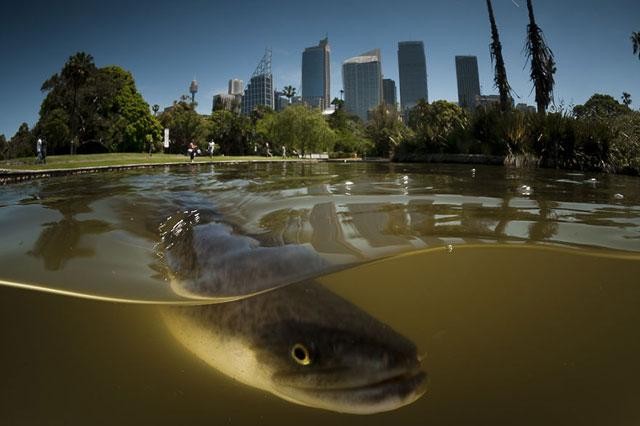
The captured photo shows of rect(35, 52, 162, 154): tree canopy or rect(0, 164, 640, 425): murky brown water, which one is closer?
rect(0, 164, 640, 425): murky brown water

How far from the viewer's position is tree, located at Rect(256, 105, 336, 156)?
50.0 m

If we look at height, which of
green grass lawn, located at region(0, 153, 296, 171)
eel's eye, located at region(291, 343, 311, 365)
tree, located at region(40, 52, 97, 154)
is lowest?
eel's eye, located at region(291, 343, 311, 365)

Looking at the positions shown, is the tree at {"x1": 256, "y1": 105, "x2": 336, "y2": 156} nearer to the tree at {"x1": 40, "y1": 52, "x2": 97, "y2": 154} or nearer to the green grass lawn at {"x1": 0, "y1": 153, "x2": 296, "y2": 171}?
the tree at {"x1": 40, "y1": 52, "x2": 97, "y2": 154}

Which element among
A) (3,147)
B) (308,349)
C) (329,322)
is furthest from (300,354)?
(3,147)

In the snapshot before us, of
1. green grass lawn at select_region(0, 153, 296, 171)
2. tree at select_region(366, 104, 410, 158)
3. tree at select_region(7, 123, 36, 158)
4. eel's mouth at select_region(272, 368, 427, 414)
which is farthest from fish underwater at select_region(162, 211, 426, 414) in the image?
tree at select_region(7, 123, 36, 158)

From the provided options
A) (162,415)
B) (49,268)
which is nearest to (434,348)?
(162,415)

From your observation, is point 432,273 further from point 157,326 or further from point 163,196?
point 163,196

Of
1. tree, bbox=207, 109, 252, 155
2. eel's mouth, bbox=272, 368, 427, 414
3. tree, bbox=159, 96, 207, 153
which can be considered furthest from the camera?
tree, bbox=207, 109, 252, 155

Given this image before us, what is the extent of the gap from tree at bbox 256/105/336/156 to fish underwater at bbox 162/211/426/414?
48943mm

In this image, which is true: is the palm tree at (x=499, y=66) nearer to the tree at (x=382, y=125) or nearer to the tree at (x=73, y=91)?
the tree at (x=382, y=125)

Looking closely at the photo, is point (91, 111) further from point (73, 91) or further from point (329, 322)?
point (329, 322)

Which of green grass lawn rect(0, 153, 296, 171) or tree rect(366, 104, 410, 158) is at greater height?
tree rect(366, 104, 410, 158)

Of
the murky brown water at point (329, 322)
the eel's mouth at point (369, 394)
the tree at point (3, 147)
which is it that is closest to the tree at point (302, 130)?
the tree at point (3, 147)

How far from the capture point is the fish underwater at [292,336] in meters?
1.55
